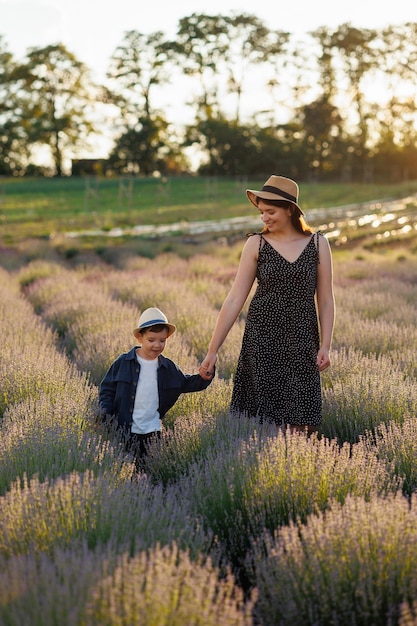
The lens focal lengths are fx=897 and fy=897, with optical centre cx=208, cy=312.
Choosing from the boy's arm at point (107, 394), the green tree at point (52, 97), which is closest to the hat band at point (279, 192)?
the boy's arm at point (107, 394)

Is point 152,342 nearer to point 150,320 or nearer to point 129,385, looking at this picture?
point 150,320

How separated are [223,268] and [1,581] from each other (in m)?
12.1

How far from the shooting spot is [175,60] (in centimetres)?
5456

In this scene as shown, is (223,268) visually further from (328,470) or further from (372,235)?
(372,235)

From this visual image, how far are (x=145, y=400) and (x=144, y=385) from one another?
76 millimetres

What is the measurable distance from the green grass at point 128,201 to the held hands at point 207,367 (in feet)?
56.5

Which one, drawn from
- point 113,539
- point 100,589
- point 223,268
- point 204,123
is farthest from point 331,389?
point 204,123

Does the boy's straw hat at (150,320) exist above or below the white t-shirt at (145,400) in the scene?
above

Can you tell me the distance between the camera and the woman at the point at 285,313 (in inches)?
167

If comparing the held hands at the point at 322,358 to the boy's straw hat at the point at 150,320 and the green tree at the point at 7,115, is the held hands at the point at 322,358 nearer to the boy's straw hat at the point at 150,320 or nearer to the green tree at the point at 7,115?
the boy's straw hat at the point at 150,320

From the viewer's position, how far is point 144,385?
14.8 ft

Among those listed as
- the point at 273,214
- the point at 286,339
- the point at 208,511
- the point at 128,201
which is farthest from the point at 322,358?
the point at 128,201

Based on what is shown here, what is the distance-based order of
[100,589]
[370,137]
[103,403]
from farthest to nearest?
[370,137]
[103,403]
[100,589]

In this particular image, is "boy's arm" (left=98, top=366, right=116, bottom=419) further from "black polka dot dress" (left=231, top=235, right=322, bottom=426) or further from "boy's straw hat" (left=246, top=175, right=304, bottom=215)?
"boy's straw hat" (left=246, top=175, right=304, bottom=215)
